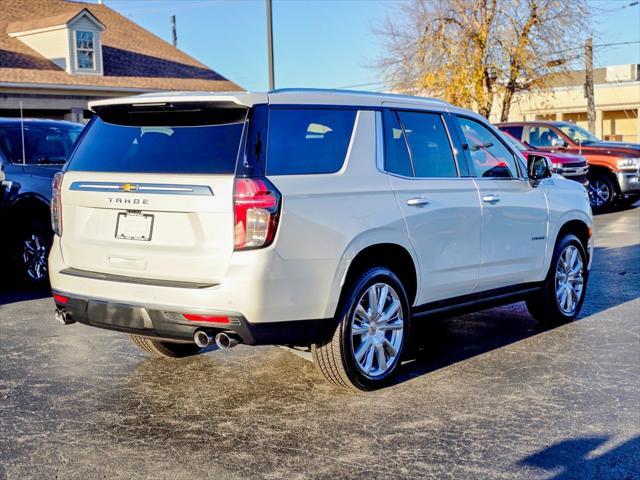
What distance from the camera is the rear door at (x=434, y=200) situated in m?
6.03

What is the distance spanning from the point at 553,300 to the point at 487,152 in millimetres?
1499

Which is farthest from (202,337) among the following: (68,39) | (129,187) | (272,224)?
(68,39)

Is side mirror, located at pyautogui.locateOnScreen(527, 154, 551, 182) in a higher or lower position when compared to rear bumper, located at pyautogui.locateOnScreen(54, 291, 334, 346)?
higher

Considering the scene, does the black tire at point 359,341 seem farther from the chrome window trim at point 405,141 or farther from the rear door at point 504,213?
the rear door at point 504,213

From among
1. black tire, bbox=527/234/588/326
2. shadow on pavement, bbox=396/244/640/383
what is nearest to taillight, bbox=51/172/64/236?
shadow on pavement, bbox=396/244/640/383

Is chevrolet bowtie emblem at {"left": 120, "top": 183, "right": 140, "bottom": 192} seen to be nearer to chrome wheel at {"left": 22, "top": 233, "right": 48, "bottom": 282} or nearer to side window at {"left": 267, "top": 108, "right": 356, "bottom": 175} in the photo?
side window at {"left": 267, "top": 108, "right": 356, "bottom": 175}

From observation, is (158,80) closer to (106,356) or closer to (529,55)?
(529,55)

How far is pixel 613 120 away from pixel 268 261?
5405cm

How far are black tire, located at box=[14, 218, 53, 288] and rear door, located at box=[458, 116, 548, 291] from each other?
5155mm

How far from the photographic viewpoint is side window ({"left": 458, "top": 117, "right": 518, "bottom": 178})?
22.6 feet

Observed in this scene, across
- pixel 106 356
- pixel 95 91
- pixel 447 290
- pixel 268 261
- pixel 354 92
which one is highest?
pixel 95 91

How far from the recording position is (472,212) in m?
6.54

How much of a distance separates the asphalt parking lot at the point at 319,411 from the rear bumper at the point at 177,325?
A: 473 mm

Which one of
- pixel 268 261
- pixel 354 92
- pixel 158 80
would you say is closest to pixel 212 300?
pixel 268 261
